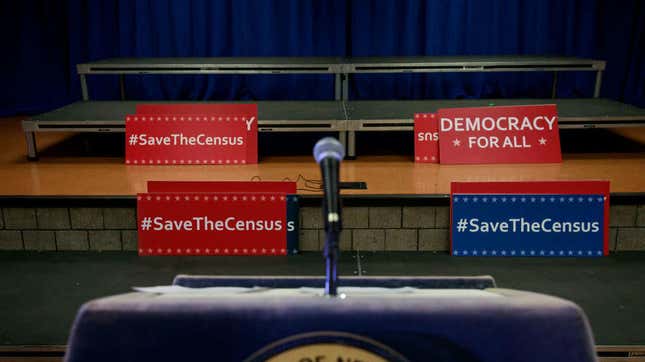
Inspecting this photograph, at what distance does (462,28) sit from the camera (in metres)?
3.62

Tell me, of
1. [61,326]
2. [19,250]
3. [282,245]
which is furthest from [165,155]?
[61,326]

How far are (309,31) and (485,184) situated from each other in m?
2.34

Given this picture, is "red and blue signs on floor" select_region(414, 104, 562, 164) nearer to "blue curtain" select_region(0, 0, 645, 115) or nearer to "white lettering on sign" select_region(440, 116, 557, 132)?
"white lettering on sign" select_region(440, 116, 557, 132)

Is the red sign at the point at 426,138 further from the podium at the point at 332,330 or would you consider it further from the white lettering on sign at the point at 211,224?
the podium at the point at 332,330

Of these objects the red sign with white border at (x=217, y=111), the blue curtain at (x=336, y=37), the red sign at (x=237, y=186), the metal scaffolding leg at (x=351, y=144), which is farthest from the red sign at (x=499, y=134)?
the blue curtain at (x=336, y=37)

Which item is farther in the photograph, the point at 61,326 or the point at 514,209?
the point at 514,209

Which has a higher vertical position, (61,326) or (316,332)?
(316,332)

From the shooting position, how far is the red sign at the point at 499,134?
2.06 meters

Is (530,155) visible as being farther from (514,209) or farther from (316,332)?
(316,332)

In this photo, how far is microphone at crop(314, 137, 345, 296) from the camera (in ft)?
1.89

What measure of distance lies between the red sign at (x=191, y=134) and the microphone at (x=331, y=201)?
158 cm

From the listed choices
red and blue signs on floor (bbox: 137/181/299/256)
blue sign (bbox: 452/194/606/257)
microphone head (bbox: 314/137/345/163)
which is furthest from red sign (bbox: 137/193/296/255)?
microphone head (bbox: 314/137/345/163)

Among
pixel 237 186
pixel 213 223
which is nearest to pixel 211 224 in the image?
pixel 213 223

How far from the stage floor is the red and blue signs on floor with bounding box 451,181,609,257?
0.23 m
